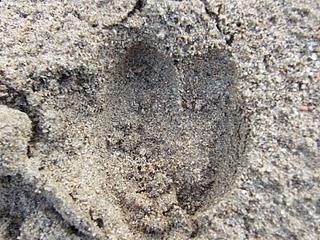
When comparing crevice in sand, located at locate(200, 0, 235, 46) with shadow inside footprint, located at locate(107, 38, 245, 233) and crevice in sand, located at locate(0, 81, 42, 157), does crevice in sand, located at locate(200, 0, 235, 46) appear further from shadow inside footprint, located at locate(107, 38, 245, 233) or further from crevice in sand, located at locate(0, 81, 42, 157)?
crevice in sand, located at locate(0, 81, 42, 157)

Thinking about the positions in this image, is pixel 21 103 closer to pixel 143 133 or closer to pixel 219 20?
pixel 143 133

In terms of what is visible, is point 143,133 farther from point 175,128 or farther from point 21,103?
point 21,103

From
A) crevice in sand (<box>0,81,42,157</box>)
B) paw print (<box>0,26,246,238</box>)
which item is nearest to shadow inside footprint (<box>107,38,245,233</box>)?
paw print (<box>0,26,246,238</box>)

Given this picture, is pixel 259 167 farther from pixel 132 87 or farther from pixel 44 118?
pixel 44 118

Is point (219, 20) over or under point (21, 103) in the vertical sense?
over

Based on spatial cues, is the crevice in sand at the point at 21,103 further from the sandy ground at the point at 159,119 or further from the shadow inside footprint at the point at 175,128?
the shadow inside footprint at the point at 175,128

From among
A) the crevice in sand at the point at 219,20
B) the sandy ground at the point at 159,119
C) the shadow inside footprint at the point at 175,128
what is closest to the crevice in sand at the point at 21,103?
the sandy ground at the point at 159,119

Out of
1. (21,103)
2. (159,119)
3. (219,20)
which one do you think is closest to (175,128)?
(159,119)

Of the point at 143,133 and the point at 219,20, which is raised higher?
the point at 219,20

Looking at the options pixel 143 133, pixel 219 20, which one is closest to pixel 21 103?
pixel 143 133
